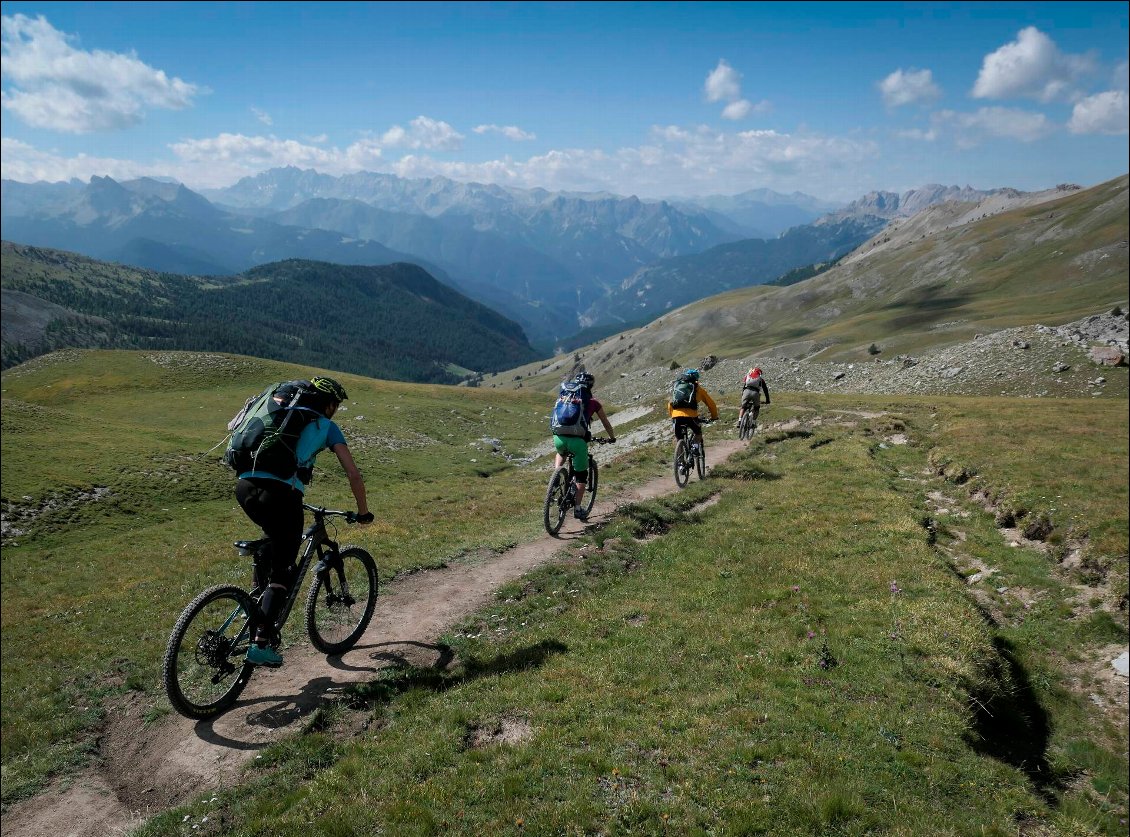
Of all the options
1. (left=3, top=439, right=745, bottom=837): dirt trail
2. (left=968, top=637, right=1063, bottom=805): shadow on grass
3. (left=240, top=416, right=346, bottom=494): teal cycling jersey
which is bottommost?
(left=968, top=637, right=1063, bottom=805): shadow on grass

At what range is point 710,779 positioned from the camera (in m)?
7.97

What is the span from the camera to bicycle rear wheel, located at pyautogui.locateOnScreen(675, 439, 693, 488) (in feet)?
80.6

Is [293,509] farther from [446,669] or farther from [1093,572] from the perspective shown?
[1093,572]

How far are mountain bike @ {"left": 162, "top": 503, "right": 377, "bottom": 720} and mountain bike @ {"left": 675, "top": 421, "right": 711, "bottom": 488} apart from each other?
1556cm

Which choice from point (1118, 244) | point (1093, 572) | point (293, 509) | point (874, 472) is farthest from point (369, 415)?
point (1118, 244)

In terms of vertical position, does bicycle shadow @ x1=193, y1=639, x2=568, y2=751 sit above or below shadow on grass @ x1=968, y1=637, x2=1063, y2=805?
above

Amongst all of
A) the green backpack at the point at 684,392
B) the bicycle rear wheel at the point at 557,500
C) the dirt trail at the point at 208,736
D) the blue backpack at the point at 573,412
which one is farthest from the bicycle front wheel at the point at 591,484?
the dirt trail at the point at 208,736

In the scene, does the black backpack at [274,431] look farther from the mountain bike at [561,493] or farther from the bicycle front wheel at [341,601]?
the mountain bike at [561,493]

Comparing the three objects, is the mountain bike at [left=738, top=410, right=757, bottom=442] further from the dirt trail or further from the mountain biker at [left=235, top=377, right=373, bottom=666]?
the mountain biker at [left=235, top=377, right=373, bottom=666]

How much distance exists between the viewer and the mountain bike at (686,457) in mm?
24547

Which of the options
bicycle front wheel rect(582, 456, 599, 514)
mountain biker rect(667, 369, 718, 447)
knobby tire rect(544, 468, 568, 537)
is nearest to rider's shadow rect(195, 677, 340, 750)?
knobby tire rect(544, 468, 568, 537)

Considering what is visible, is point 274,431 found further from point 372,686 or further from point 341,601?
point 372,686

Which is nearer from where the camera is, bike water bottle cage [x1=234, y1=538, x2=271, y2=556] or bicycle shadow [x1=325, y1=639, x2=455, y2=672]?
bike water bottle cage [x1=234, y1=538, x2=271, y2=556]

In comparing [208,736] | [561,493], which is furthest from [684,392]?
[208,736]
